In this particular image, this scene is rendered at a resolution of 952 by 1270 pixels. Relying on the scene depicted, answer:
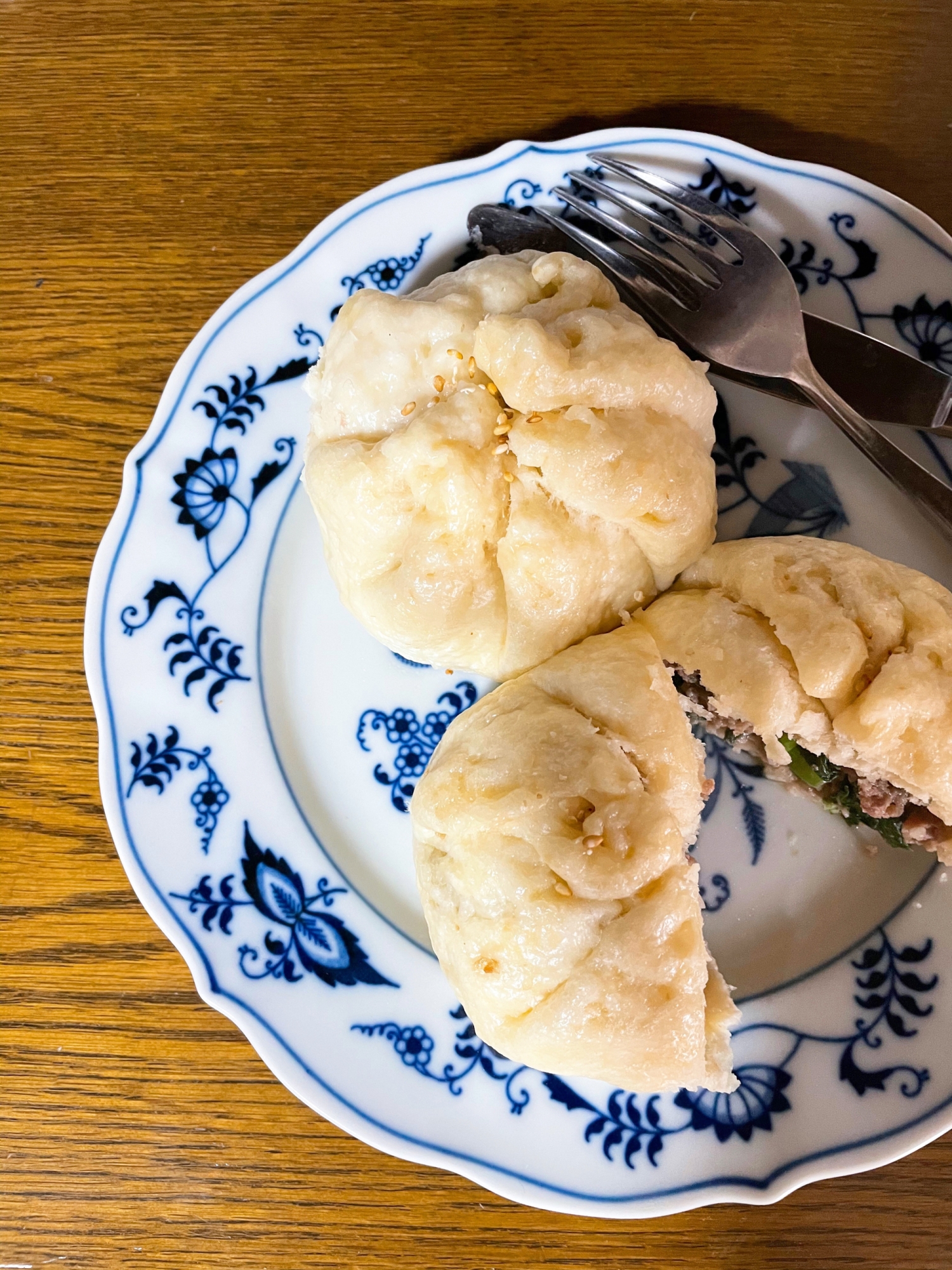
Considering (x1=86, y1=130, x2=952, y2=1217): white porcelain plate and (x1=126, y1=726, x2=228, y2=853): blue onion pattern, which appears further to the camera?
(x1=126, y1=726, x2=228, y2=853): blue onion pattern

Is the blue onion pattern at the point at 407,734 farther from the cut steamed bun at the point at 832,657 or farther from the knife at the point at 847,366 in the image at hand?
the knife at the point at 847,366

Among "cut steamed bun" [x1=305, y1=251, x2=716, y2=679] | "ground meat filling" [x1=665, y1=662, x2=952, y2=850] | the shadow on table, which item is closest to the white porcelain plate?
"ground meat filling" [x1=665, y1=662, x2=952, y2=850]

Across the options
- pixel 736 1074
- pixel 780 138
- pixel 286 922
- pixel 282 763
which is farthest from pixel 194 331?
pixel 736 1074

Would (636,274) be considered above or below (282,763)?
above

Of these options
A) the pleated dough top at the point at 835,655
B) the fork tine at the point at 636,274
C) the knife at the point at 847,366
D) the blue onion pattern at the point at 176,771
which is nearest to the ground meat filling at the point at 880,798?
the pleated dough top at the point at 835,655

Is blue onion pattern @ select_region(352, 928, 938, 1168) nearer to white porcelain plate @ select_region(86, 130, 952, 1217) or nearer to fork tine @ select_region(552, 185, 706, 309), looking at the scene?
white porcelain plate @ select_region(86, 130, 952, 1217)

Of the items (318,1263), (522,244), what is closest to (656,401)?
(522,244)

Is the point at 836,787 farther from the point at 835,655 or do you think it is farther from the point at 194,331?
the point at 194,331
